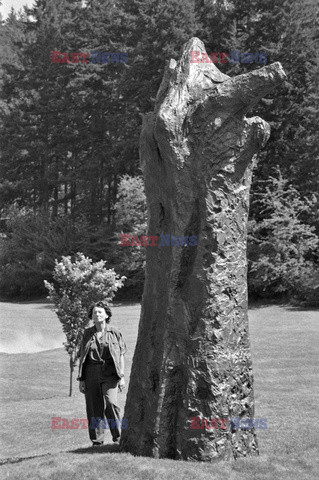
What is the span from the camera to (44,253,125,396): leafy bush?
15.4m

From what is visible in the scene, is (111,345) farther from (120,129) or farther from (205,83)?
(120,129)

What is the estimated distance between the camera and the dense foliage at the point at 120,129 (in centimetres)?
3291

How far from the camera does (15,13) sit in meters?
67.8

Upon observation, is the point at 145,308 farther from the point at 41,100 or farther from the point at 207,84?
the point at 41,100

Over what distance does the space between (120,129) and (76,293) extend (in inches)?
1032

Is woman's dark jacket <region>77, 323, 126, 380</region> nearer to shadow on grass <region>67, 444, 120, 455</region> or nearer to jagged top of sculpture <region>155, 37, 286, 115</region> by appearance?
shadow on grass <region>67, 444, 120, 455</region>

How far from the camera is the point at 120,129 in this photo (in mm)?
40625

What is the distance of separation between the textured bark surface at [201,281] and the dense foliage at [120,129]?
77.6 feet

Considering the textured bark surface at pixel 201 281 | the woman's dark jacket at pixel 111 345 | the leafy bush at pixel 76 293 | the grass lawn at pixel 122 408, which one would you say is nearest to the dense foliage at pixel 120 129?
the grass lawn at pixel 122 408

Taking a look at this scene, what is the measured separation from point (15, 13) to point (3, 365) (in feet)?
189

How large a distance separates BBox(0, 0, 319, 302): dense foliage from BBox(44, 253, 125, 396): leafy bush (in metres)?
16.1

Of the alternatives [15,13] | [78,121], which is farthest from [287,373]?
[15,13]

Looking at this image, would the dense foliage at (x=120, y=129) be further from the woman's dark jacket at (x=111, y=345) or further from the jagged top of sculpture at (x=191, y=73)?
the jagged top of sculpture at (x=191, y=73)

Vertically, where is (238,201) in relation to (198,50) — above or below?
below
